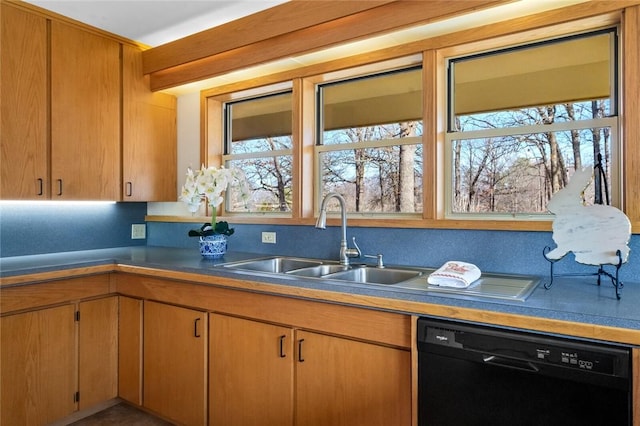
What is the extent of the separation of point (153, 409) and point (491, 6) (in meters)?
2.76

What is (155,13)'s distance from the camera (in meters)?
2.48

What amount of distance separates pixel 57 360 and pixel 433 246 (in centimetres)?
219

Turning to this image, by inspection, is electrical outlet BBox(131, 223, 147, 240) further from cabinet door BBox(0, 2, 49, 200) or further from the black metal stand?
the black metal stand

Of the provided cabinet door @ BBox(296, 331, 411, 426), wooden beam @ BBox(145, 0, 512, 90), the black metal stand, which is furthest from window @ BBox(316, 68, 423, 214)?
cabinet door @ BBox(296, 331, 411, 426)

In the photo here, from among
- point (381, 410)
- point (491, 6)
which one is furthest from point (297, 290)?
point (491, 6)

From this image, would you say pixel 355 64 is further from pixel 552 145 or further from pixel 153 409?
pixel 153 409

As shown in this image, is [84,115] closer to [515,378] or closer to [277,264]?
[277,264]

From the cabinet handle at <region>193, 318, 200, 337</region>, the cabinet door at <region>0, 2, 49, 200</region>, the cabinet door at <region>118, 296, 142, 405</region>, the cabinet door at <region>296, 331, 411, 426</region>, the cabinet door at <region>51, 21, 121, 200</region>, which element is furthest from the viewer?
the cabinet door at <region>51, 21, 121, 200</region>

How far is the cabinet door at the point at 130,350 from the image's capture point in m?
2.42

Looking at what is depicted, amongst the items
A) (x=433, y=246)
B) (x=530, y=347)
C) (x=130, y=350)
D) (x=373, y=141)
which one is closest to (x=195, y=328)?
(x=130, y=350)

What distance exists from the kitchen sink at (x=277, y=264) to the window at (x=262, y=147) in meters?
0.45

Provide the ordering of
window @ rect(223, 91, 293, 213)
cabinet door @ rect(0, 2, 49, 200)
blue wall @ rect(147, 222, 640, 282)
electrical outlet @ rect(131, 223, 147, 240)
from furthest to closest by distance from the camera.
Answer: electrical outlet @ rect(131, 223, 147, 240), window @ rect(223, 91, 293, 213), cabinet door @ rect(0, 2, 49, 200), blue wall @ rect(147, 222, 640, 282)

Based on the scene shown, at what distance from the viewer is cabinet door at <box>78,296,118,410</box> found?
2.39 m

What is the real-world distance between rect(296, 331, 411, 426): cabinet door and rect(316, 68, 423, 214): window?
98 cm
